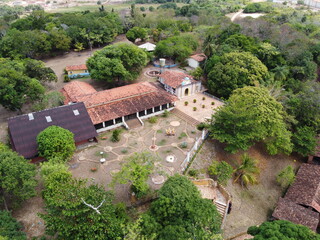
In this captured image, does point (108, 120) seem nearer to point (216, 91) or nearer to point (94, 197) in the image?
point (94, 197)

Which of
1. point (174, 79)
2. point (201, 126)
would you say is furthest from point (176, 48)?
point (201, 126)

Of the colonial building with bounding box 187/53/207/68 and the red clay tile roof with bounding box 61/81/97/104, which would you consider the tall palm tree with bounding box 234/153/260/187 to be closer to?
the red clay tile roof with bounding box 61/81/97/104

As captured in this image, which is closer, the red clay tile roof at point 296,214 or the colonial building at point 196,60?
the red clay tile roof at point 296,214

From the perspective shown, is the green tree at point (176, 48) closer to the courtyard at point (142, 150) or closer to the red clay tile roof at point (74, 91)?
the red clay tile roof at point (74, 91)

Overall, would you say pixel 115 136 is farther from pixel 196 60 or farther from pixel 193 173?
pixel 196 60

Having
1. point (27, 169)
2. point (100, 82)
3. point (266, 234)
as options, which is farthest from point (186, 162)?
point (100, 82)

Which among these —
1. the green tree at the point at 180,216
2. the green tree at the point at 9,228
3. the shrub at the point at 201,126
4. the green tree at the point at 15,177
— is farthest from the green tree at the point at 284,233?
the green tree at the point at 15,177

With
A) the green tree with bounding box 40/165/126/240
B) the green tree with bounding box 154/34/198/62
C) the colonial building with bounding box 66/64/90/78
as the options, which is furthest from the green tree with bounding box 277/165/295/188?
the colonial building with bounding box 66/64/90/78
